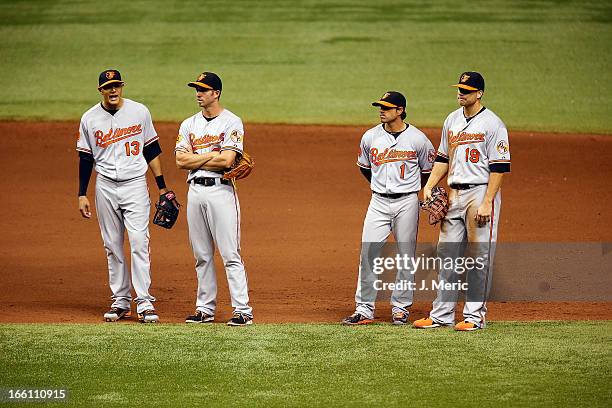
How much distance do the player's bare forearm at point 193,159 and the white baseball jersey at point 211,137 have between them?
0.09 metres

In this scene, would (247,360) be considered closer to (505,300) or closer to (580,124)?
(505,300)

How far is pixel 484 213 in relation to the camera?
26.2ft

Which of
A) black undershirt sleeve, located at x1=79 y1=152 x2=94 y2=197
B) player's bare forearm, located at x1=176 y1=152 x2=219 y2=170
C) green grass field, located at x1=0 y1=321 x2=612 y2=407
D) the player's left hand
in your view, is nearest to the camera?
green grass field, located at x1=0 y1=321 x2=612 y2=407

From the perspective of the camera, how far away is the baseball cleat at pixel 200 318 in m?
8.67

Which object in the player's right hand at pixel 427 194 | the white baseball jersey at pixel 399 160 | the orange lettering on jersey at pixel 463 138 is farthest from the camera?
the white baseball jersey at pixel 399 160

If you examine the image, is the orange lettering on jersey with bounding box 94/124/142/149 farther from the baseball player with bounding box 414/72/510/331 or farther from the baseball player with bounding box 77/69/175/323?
the baseball player with bounding box 414/72/510/331

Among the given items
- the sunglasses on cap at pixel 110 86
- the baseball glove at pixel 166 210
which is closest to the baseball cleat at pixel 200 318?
the baseball glove at pixel 166 210

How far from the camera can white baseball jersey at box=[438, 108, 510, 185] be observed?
805 cm

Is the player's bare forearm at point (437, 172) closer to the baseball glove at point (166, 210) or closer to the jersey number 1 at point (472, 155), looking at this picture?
the jersey number 1 at point (472, 155)

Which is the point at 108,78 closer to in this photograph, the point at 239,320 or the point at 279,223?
the point at 239,320

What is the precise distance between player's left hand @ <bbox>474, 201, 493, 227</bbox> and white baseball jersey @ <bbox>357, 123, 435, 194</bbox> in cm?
71

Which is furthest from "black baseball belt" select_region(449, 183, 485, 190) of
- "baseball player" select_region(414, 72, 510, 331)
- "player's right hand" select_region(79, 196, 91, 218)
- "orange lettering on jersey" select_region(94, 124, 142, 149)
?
"player's right hand" select_region(79, 196, 91, 218)

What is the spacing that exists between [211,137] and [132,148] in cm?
77

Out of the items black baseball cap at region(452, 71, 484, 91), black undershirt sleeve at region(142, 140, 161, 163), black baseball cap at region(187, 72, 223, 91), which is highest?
black baseball cap at region(452, 71, 484, 91)
